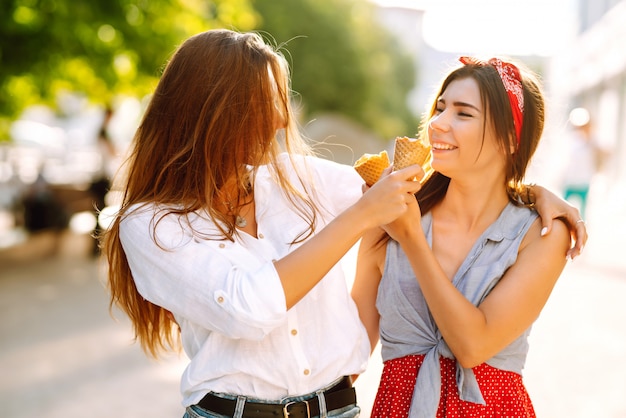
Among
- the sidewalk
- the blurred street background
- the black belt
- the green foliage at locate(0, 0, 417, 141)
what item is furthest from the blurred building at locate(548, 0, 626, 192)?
the black belt

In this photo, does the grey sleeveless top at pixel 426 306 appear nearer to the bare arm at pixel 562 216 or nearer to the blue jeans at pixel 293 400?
the bare arm at pixel 562 216

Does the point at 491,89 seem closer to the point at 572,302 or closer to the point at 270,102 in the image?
the point at 270,102

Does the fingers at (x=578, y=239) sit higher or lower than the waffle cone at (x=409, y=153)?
lower

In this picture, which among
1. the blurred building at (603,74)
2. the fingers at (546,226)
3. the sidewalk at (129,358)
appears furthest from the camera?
the blurred building at (603,74)

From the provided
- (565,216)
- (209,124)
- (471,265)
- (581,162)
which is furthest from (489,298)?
(581,162)

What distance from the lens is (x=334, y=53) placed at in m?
35.7

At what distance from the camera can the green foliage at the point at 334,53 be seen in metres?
33.0

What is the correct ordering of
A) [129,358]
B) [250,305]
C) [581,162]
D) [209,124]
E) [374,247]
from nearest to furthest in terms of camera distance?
[250,305]
[209,124]
[374,247]
[129,358]
[581,162]

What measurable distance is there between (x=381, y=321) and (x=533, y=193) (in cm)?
65

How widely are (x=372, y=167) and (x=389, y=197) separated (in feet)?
1.51

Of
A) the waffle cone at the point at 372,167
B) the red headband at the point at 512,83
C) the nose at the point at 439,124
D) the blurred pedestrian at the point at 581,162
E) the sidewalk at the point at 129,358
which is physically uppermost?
the red headband at the point at 512,83

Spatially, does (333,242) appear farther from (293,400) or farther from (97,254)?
(97,254)

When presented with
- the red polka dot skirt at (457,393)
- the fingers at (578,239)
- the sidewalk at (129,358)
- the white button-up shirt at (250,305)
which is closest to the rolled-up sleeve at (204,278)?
the white button-up shirt at (250,305)

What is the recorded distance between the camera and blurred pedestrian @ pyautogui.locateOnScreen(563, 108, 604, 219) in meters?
10.6
